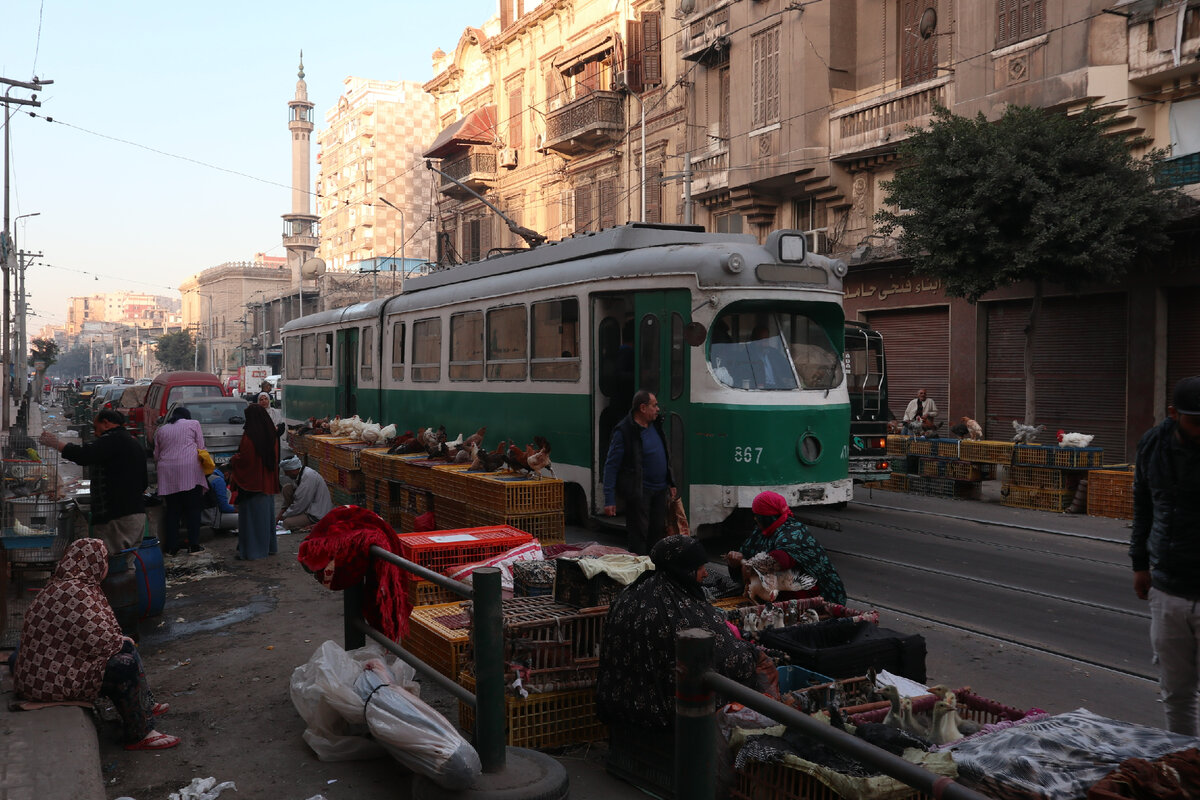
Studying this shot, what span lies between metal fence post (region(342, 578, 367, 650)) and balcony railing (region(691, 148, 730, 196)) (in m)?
21.2

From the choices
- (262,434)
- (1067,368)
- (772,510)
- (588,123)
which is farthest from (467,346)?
(588,123)

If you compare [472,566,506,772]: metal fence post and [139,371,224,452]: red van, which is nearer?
[472,566,506,772]: metal fence post

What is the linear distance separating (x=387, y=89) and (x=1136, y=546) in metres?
84.2

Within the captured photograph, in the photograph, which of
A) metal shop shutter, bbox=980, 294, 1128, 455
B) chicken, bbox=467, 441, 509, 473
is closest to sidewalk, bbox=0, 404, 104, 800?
chicken, bbox=467, 441, 509, 473

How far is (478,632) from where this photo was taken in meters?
4.04

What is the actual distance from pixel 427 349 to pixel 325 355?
21.3 feet

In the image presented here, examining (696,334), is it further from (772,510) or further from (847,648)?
(847,648)

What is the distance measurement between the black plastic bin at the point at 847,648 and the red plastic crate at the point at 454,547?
8.04 feet

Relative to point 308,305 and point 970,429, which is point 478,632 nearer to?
point 970,429

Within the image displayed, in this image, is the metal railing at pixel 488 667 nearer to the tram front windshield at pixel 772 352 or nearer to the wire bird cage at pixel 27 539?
the wire bird cage at pixel 27 539

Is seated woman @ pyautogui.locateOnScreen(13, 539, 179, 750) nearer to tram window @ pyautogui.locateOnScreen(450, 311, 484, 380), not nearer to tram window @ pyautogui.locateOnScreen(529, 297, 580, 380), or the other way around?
tram window @ pyautogui.locateOnScreen(529, 297, 580, 380)

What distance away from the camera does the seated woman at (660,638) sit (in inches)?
167

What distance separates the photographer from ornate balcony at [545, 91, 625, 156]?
104ft

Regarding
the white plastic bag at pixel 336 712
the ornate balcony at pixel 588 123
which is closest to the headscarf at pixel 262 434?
the white plastic bag at pixel 336 712
